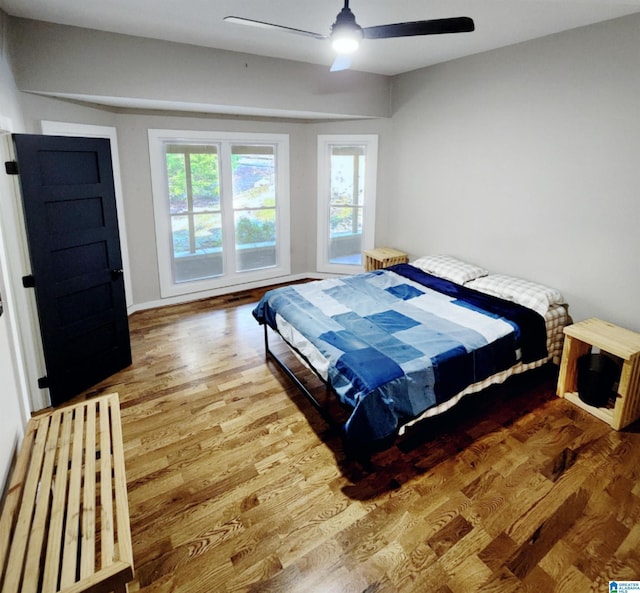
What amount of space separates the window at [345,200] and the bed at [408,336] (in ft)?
5.74

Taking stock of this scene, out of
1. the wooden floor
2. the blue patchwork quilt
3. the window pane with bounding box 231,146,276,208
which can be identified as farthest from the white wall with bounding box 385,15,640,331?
the window pane with bounding box 231,146,276,208

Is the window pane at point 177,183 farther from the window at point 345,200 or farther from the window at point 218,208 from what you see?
the window at point 345,200

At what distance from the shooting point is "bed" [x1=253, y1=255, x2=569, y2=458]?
7.91 ft

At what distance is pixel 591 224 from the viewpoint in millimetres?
3340

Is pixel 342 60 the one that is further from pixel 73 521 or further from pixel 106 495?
pixel 73 521

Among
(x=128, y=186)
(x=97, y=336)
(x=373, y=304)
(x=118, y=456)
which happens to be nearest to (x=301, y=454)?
(x=118, y=456)

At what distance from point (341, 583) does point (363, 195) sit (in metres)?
4.72

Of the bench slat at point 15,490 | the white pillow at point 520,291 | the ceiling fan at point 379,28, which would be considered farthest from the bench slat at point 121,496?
the white pillow at point 520,291

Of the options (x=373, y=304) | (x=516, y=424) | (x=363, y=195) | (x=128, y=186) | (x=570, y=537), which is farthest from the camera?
(x=363, y=195)

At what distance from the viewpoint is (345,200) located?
5.84 m

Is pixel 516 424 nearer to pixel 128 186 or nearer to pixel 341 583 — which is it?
pixel 341 583

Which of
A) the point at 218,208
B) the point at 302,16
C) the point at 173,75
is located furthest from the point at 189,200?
the point at 302,16

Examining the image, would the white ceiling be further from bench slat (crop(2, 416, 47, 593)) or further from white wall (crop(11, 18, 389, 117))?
bench slat (crop(2, 416, 47, 593))

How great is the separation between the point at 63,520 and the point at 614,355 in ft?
11.5
